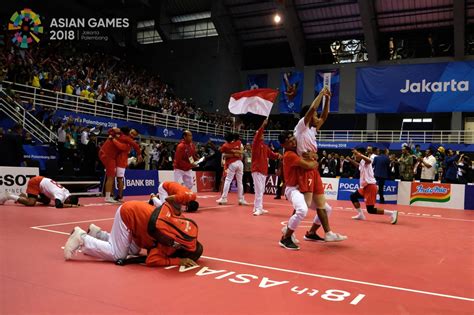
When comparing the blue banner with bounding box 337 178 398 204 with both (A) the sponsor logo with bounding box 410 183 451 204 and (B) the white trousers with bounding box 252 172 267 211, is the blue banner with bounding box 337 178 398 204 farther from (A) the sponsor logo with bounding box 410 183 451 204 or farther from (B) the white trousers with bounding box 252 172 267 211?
(B) the white trousers with bounding box 252 172 267 211

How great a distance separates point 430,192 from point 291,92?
21.5 metres

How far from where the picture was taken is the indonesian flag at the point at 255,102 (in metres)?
11.0

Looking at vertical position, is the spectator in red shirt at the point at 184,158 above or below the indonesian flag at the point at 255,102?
below

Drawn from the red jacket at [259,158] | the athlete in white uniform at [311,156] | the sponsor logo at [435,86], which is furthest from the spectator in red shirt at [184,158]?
the sponsor logo at [435,86]

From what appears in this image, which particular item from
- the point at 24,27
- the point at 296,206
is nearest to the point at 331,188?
the point at 296,206

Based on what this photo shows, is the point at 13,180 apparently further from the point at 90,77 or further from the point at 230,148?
the point at 90,77

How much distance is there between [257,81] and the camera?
38.2 m

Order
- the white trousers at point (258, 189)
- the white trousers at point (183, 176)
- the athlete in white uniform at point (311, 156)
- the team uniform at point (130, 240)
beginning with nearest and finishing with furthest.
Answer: the team uniform at point (130, 240), the athlete in white uniform at point (311, 156), the white trousers at point (258, 189), the white trousers at point (183, 176)

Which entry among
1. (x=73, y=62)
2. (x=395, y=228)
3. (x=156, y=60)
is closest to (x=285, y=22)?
(x=156, y=60)

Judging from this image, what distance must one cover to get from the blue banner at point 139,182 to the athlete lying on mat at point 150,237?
934 cm

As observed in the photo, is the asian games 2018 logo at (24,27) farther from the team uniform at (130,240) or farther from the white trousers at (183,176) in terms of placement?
the team uniform at (130,240)

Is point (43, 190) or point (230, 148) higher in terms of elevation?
point (230, 148)

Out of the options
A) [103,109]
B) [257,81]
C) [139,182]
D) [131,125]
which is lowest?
[139,182]

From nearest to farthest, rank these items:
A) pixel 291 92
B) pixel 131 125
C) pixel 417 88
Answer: pixel 131 125, pixel 417 88, pixel 291 92
